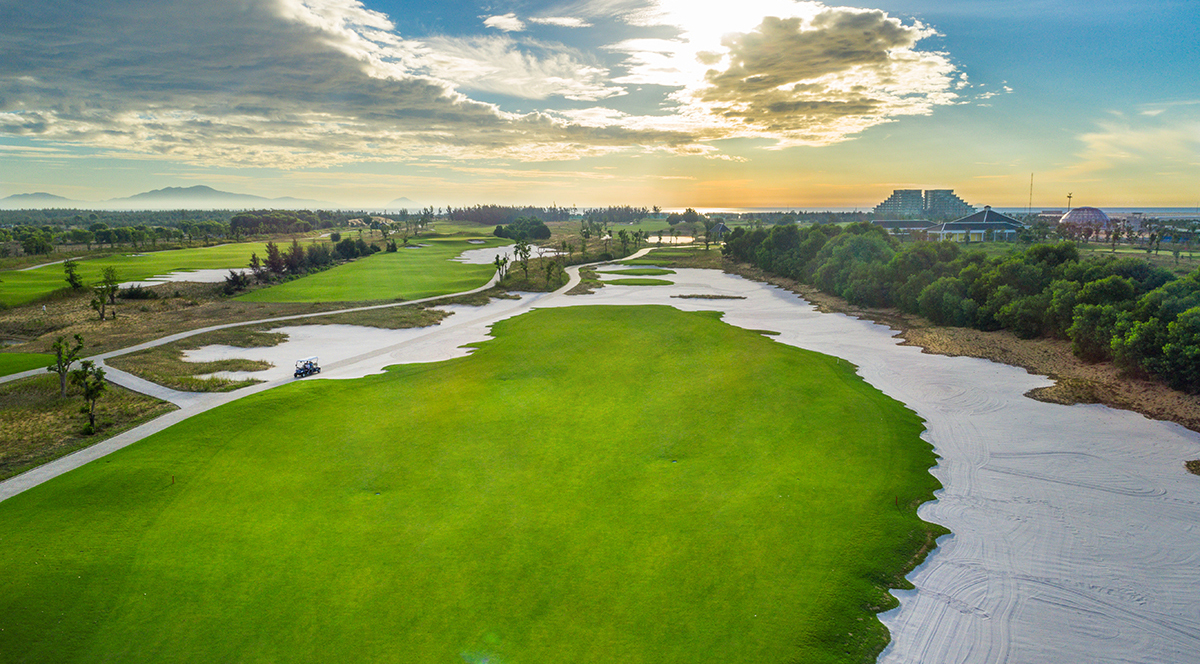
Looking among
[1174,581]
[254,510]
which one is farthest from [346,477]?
[1174,581]

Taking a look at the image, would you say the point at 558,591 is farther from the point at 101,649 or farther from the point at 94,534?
the point at 94,534

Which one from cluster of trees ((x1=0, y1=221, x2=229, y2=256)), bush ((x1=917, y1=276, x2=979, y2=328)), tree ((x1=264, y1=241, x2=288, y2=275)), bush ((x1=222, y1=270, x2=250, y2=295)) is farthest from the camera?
cluster of trees ((x1=0, y1=221, x2=229, y2=256))

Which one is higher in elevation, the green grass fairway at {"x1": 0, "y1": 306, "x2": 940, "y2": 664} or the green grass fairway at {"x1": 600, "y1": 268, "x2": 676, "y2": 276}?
the green grass fairway at {"x1": 600, "y1": 268, "x2": 676, "y2": 276}

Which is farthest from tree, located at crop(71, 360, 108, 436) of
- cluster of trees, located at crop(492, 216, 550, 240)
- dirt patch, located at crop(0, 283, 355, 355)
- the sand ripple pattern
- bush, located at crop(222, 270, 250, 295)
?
cluster of trees, located at crop(492, 216, 550, 240)

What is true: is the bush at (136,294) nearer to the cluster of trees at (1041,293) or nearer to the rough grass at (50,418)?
the rough grass at (50,418)

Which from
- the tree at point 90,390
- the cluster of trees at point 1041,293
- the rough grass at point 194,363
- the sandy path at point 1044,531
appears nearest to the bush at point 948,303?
the cluster of trees at point 1041,293

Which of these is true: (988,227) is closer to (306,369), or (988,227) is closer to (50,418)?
(306,369)

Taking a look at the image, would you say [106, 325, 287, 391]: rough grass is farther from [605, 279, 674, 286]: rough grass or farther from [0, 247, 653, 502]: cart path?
[605, 279, 674, 286]: rough grass
